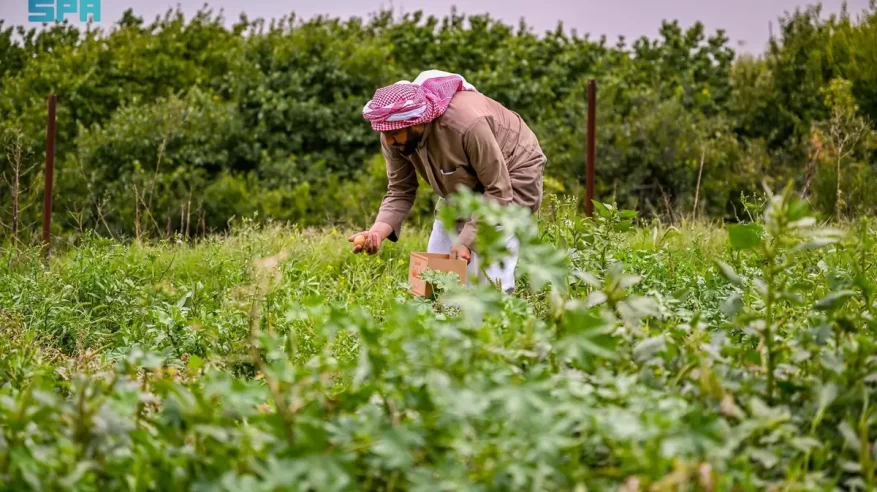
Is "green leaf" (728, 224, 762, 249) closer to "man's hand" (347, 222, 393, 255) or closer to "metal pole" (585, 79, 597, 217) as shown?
"man's hand" (347, 222, 393, 255)

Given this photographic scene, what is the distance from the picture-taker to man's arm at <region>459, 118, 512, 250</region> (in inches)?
183

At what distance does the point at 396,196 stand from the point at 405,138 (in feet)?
2.02

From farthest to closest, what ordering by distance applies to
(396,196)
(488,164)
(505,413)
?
(396,196)
(488,164)
(505,413)

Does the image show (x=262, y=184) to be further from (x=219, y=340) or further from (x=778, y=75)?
(x=219, y=340)

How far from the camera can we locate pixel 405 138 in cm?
471

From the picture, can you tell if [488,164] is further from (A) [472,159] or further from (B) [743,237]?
(B) [743,237]

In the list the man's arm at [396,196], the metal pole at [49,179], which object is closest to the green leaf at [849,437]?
the man's arm at [396,196]

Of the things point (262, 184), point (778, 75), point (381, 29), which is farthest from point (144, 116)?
point (778, 75)

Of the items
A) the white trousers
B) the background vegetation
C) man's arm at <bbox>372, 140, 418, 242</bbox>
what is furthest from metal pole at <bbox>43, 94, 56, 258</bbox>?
the white trousers

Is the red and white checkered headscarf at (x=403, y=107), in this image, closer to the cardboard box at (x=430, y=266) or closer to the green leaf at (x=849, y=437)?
the cardboard box at (x=430, y=266)

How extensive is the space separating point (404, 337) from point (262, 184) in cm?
1141

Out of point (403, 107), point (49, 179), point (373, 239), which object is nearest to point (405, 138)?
point (403, 107)

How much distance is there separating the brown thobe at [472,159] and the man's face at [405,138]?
0.04 m

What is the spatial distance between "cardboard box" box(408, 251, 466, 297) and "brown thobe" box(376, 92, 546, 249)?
0.16 metres
